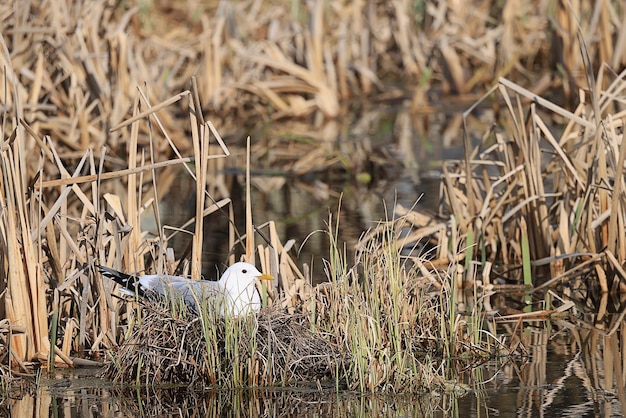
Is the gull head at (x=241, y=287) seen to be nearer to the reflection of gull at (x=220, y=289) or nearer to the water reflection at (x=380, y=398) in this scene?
the reflection of gull at (x=220, y=289)

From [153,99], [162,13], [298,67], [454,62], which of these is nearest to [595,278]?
[153,99]

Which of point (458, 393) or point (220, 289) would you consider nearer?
point (458, 393)

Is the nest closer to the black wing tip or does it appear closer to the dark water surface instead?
the dark water surface

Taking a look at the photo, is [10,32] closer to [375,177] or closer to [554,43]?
[375,177]

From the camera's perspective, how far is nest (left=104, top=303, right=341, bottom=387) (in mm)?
4723

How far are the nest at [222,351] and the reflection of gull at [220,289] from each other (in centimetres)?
6

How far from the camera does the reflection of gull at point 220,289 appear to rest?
15.8 feet

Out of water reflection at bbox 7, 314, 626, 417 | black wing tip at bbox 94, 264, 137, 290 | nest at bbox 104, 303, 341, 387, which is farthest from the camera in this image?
black wing tip at bbox 94, 264, 137, 290

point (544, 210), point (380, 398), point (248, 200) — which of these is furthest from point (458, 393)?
point (544, 210)

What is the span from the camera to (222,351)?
4.79 m

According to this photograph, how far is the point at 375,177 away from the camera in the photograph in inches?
393

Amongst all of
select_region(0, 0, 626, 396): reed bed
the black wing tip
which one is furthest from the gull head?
the black wing tip

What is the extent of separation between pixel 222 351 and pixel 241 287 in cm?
27

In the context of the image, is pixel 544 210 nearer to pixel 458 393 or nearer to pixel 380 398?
pixel 458 393
